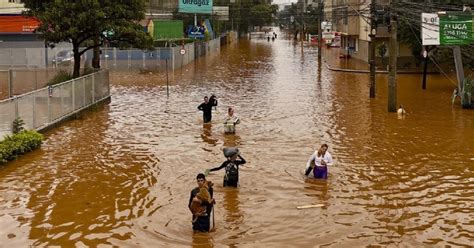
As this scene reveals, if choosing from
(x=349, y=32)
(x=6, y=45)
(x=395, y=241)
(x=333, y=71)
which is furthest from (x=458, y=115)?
(x=6, y=45)

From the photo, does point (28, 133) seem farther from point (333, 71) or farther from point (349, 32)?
point (349, 32)

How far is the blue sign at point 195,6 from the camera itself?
3260 inches

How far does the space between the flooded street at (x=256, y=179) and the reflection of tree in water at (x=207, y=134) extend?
0.39 ft

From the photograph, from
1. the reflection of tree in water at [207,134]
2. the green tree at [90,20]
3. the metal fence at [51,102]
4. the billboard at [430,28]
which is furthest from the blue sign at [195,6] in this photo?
the reflection of tree in water at [207,134]

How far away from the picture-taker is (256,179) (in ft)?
52.7

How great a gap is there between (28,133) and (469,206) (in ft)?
44.5

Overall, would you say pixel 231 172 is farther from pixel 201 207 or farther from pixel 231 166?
pixel 201 207

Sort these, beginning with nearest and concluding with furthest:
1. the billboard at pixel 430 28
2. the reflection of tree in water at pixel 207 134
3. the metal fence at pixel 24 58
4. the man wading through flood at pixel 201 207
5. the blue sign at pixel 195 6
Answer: the man wading through flood at pixel 201 207
the reflection of tree in water at pixel 207 134
the billboard at pixel 430 28
the metal fence at pixel 24 58
the blue sign at pixel 195 6

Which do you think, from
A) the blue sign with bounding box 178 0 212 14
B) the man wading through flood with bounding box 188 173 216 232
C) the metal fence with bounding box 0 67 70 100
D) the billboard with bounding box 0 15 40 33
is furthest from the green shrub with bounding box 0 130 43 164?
the blue sign with bounding box 178 0 212 14

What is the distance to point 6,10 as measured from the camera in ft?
205

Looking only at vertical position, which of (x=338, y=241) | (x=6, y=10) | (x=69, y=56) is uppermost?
(x=6, y=10)

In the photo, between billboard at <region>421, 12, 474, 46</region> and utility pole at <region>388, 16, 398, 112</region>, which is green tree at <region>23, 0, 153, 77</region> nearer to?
utility pole at <region>388, 16, 398, 112</region>

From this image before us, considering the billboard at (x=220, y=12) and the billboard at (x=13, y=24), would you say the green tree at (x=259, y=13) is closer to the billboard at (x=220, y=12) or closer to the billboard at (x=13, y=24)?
the billboard at (x=220, y=12)

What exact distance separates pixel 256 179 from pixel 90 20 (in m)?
16.3
